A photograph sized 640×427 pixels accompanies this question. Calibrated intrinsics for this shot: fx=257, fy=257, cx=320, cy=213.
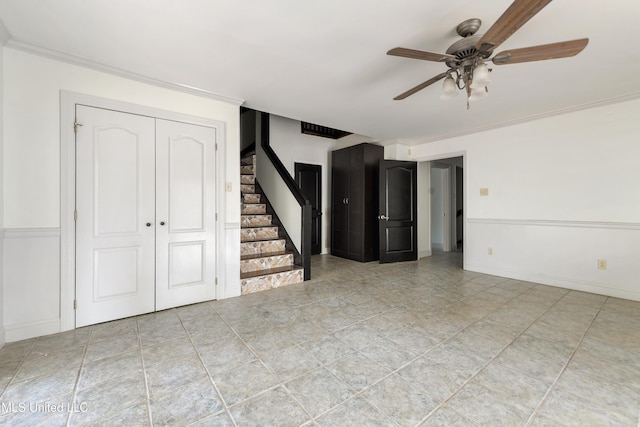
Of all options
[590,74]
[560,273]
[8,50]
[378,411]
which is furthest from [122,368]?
[560,273]

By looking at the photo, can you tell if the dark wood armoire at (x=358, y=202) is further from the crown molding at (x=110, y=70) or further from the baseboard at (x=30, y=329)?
the baseboard at (x=30, y=329)

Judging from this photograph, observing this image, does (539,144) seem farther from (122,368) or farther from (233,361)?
(122,368)

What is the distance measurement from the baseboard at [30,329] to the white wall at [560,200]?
5600mm

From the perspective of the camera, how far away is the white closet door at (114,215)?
2.43 m

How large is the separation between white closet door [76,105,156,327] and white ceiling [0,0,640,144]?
622 mm

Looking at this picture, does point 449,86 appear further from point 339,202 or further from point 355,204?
point 339,202

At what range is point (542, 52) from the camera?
176 centimetres

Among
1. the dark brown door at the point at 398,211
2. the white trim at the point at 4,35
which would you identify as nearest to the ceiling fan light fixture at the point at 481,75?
the dark brown door at the point at 398,211

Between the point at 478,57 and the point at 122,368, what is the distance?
3.39 meters

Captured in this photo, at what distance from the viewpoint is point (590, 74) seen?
2650 millimetres

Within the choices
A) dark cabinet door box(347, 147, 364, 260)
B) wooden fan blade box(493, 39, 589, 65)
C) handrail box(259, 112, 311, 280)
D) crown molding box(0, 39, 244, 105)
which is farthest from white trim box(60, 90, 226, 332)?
dark cabinet door box(347, 147, 364, 260)

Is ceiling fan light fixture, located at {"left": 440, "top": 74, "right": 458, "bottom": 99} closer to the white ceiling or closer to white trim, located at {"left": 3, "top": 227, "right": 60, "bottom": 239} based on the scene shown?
the white ceiling

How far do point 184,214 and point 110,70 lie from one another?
154cm

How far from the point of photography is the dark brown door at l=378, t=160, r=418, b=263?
513 cm
